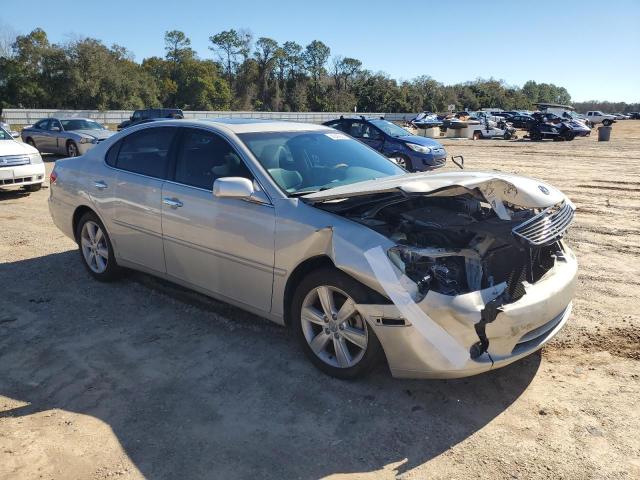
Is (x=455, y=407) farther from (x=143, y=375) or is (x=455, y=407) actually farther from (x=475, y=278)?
(x=143, y=375)

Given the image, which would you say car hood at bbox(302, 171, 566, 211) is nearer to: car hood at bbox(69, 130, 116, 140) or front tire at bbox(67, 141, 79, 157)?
car hood at bbox(69, 130, 116, 140)

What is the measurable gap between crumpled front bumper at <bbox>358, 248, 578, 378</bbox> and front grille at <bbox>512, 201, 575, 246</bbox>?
0.34 meters

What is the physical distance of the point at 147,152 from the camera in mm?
4895

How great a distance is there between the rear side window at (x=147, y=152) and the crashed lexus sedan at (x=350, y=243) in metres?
0.02

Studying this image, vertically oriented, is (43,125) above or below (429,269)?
above

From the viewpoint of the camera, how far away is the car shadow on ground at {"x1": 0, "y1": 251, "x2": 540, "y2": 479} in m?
2.84

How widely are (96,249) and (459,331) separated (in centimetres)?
399

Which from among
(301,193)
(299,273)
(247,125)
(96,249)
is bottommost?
(96,249)

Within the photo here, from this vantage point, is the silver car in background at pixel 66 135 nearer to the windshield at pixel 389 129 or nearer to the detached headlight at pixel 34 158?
the detached headlight at pixel 34 158

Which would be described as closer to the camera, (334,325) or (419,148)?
(334,325)

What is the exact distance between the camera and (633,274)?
5715 millimetres

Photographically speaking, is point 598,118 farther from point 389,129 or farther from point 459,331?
point 459,331

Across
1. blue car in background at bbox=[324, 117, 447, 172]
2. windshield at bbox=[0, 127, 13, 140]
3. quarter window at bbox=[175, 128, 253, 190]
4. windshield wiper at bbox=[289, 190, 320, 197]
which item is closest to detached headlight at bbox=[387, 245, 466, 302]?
windshield wiper at bbox=[289, 190, 320, 197]

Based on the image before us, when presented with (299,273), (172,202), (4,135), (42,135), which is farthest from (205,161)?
(42,135)
